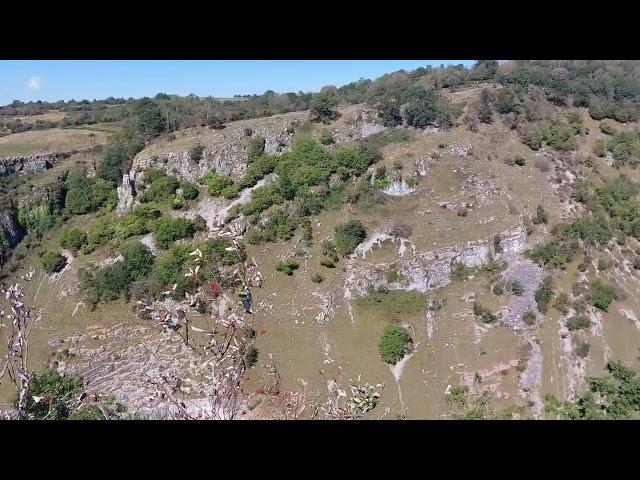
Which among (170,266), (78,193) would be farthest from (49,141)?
(170,266)

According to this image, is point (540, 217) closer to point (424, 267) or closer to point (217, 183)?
point (424, 267)

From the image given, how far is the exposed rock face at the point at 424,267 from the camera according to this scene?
17156mm

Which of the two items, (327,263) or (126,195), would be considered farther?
(126,195)

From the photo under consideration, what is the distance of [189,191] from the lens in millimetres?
20922

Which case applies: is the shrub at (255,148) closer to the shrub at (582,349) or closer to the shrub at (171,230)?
the shrub at (171,230)

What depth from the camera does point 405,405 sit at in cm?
1356

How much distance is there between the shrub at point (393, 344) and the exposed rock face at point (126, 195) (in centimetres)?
1185

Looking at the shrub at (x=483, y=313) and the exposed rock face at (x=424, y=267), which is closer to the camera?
the shrub at (x=483, y=313)

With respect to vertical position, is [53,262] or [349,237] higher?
[349,237]

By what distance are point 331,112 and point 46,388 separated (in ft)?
54.8

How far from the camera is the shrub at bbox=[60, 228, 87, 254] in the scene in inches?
782

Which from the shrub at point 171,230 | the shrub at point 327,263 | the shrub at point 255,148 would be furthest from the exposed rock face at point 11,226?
the shrub at point 327,263

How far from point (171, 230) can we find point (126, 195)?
3569mm
